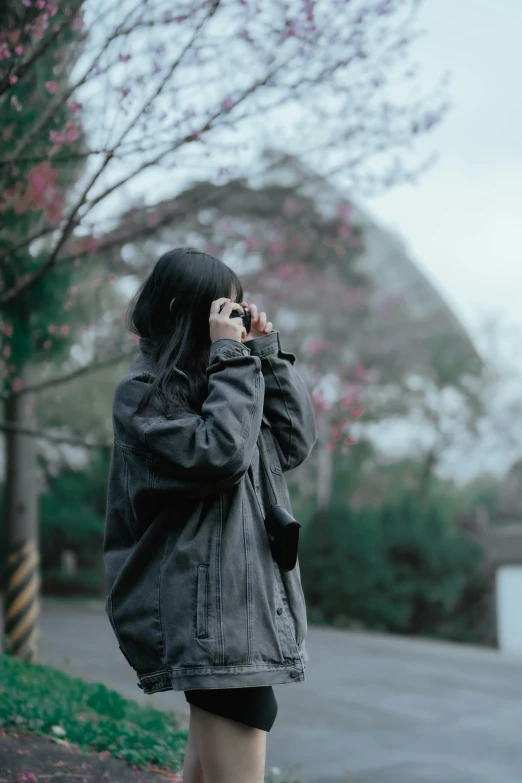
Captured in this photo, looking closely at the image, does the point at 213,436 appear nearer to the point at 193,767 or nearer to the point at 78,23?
the point at 193,767

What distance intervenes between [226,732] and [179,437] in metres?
0.66

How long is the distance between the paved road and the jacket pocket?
290 cm

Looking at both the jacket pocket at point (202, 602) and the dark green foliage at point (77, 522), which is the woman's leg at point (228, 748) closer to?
the jacket pocket at point (202, 602)

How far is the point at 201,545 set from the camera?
189cm

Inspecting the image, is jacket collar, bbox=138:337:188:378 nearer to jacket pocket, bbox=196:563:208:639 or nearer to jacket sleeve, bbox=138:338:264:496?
jacket sleeve, bbox=138:338:264:496

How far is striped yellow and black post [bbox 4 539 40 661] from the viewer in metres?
7.34

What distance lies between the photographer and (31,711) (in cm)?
385

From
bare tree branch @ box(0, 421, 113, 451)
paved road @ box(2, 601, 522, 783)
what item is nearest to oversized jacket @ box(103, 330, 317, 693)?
paved road @ box(2, 601, 522, 783)

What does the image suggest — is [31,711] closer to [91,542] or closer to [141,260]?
[141,260]

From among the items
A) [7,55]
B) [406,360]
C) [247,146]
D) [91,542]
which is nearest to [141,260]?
[247,146]

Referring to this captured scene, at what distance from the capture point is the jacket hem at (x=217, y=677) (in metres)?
1.81

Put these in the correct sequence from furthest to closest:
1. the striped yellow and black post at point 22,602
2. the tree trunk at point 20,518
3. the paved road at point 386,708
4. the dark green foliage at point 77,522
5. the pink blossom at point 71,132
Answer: the dark green foliage at point 77,522 → the tree trunk at point 20,518 → the striped yellow and black post at point 22,602 → the paved road at point 386,708 → the pink blossom at point 71,132

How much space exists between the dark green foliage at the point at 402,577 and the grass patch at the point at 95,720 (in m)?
9.10

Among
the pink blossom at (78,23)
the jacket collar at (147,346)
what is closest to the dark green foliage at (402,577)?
the pink blossom at (78,23)
